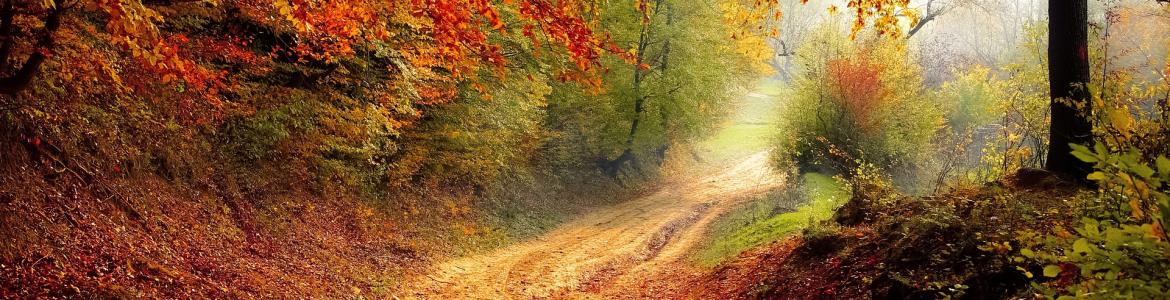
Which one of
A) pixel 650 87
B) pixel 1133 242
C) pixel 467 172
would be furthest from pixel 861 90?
pixel 1133 242

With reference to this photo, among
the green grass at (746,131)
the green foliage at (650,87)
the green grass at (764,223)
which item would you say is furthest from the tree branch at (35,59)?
the green grass at (746,131)

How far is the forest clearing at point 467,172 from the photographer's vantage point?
5.12 m

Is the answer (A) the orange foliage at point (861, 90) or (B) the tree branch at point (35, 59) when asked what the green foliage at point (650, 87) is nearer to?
(A) the orange foliage at point (861, 90)

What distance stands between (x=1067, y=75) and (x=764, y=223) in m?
6.90

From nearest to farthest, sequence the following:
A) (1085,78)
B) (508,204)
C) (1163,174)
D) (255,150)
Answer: (1163,174) < (1085,78) < (255,150) < (508,204)

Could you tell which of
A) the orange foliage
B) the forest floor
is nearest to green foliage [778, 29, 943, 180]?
the orange foliage

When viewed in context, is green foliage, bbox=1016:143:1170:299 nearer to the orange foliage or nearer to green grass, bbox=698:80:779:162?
the orange foliage

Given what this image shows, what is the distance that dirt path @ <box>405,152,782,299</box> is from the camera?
1007cm

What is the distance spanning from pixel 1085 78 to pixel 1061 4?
0.89m

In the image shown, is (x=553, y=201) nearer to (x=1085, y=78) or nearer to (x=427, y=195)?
(x=427, y=195)

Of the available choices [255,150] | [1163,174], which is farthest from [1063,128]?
[255,150]

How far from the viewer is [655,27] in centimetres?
2084

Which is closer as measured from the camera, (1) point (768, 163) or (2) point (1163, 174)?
(2) point (1163, 174)

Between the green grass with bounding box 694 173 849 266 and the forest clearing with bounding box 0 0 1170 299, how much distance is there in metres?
0.15
